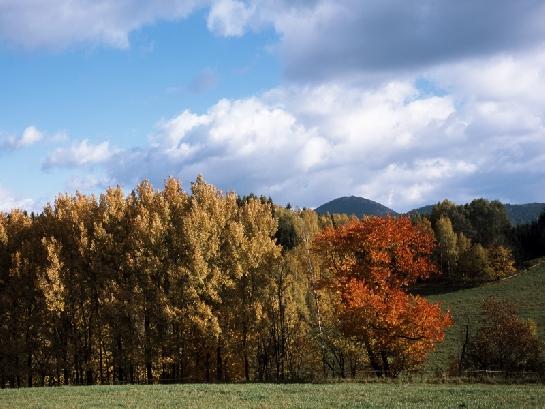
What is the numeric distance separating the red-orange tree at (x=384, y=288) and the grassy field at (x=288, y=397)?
728 centimetres

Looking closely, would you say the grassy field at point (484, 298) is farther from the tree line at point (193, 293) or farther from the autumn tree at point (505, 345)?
the tree line at point (193, 293)

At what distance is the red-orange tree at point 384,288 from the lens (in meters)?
42.2

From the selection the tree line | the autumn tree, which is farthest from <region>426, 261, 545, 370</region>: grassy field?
the tree line

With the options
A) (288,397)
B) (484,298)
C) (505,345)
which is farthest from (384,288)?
(484,298)

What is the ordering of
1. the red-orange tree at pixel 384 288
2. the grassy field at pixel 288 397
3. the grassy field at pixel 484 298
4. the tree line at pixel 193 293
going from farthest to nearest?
the grassy field at pixel 484 298 < the tree line at pixel 193 293 < the red-orange tree at pixel 384 288 < the grassy field at pixel 288 397

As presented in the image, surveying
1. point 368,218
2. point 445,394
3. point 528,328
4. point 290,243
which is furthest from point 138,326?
point 290,243

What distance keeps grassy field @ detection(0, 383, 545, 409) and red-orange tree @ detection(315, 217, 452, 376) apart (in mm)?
7279

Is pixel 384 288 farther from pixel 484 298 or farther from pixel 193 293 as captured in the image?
pixel 484 298

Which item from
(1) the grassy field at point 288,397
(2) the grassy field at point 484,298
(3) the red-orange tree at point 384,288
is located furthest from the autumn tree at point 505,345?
(2) the grassy field at point 484,298

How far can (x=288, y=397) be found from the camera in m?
29.7

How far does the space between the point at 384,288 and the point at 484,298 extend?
69162 millimetres

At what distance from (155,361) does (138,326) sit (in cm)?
325

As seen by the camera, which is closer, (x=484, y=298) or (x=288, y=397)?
(x=288, y=397)

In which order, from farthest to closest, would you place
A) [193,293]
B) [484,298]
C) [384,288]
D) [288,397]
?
[484,298] → [193,293] → [384,288] → [288,397]
